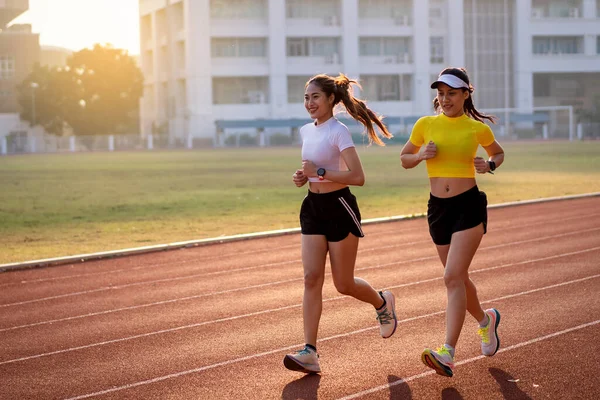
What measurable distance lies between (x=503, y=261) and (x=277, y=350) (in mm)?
5428

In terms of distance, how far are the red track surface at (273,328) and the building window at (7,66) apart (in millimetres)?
89713

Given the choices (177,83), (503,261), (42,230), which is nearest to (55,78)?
(177,83)

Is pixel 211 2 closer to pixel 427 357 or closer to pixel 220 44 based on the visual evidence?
pixel 220 44

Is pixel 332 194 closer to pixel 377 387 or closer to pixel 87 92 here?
pixel 377 387

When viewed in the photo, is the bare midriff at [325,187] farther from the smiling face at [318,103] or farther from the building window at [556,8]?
the building window at [556,8]

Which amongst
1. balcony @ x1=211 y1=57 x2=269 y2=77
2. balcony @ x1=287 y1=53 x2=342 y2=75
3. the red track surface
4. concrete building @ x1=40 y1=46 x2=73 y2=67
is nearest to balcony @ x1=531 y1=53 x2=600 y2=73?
balcony @ x1=287 y1=53 x2=342 y2=75

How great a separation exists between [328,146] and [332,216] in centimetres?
48

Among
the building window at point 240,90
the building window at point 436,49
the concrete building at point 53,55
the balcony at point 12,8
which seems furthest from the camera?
the concrete building at point 53,55

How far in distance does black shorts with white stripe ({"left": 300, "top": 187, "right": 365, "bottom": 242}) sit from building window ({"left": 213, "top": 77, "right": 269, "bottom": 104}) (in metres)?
85.0

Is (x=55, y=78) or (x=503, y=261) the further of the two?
(x=55, y=78)

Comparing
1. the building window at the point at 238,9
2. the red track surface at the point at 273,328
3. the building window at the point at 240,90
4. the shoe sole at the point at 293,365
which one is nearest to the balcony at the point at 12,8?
the building window at the point at 238,9

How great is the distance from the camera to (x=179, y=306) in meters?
10.1

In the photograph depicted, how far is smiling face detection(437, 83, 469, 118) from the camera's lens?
6.94 metres

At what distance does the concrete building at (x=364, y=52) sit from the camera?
91250 millimetres
